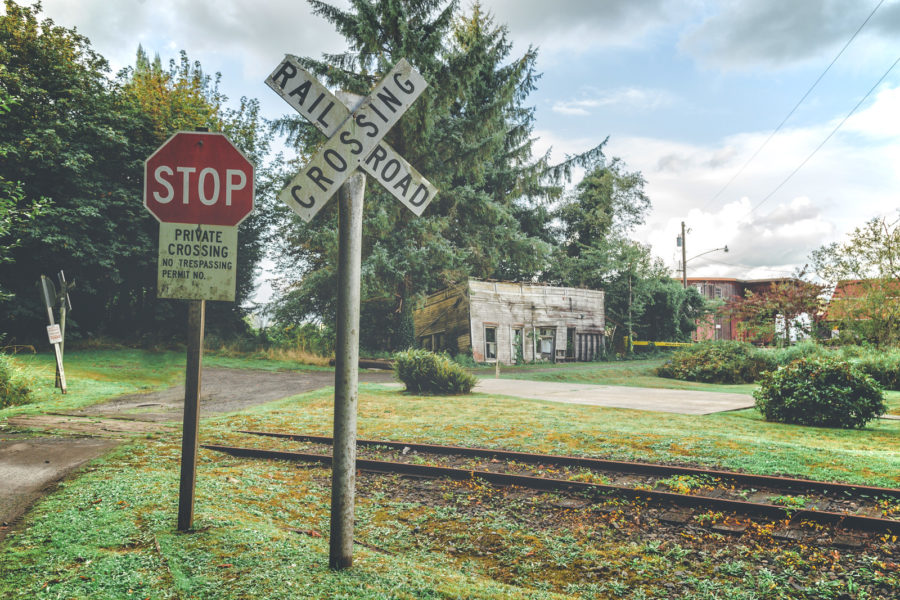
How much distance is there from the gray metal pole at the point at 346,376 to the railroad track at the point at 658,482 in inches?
128

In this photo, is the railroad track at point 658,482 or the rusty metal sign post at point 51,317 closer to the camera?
the railroad track at point 658,482

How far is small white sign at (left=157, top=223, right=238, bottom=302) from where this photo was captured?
4.06 m

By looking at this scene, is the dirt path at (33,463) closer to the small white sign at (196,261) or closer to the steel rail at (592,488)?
the steel rail at (592,488)

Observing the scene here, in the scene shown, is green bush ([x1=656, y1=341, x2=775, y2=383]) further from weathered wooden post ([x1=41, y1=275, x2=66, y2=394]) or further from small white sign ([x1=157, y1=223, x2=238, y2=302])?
small white sign ([x1=157, y1=223, x2=238, y2=302])

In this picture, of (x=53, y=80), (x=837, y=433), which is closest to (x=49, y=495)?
(x=837, y=433)

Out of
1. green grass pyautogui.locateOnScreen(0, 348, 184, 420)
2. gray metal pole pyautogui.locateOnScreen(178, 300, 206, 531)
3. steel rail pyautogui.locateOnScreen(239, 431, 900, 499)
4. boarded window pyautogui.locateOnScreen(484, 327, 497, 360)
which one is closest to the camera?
gray metal pole pyautogui.locateOnScreen(178, 300, 206, 531)

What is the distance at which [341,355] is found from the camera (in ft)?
11.6

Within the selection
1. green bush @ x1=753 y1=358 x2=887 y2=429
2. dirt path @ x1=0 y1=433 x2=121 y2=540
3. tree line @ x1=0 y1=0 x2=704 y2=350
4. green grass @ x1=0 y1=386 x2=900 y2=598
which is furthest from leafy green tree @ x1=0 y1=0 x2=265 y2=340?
green bush @ x1=753 y1=358 x2=887 y2=429

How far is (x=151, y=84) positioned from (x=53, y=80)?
5.93m

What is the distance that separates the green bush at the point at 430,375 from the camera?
52.6ft

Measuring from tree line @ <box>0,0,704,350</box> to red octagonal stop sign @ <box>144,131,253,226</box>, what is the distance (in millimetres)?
20916

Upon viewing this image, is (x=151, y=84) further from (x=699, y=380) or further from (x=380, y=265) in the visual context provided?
(x=699, y=380)

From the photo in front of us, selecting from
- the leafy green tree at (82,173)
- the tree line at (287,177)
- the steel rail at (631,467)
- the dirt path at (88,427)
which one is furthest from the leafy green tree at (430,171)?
the steel rail at (631,467)

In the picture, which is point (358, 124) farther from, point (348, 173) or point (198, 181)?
point (198, 181)
